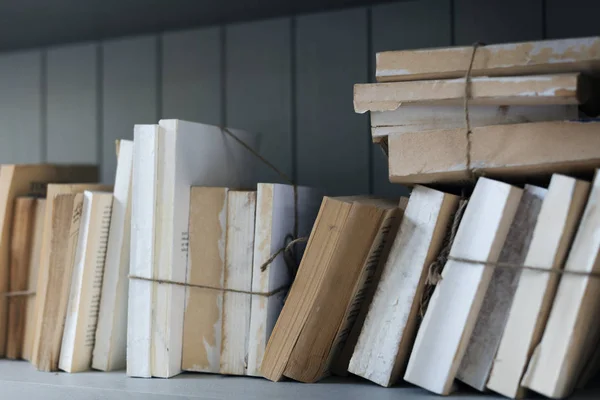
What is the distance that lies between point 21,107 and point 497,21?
3.05 feet

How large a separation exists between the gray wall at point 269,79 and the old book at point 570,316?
45cm

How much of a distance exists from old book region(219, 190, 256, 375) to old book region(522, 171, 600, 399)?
0.33m

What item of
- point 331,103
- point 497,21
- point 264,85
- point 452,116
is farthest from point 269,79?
point 452,116

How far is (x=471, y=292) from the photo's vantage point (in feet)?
2.49

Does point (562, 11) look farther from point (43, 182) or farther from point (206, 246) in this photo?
point (43, 182)

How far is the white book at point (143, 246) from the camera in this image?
0.88 meters

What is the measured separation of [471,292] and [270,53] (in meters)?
0.65

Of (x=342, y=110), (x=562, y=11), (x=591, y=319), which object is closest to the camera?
(x=591, y=319)

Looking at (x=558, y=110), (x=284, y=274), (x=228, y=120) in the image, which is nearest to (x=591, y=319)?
(x=558, y=110)

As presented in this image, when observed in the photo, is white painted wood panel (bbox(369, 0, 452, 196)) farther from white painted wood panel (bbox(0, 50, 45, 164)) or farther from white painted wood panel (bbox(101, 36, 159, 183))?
white painted wood panel (bbox(0, 50, 45, 164))

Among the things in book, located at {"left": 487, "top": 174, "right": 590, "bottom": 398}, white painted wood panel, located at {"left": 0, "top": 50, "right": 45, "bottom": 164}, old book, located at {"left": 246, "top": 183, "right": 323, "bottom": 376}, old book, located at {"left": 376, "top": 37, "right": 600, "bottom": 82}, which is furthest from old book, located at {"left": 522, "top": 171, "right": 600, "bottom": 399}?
white painted wood panel, located at {"left": 0, "top": 50, "right": 45, "bottom": 164}

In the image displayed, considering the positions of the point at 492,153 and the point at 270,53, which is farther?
the point at 270,53

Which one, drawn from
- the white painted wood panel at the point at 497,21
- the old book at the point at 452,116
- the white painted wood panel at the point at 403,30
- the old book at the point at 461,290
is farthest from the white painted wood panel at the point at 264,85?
the old book at the point at 461,290

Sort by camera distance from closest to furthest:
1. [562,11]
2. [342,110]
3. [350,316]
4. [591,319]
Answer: [591,319], [350,316], [562,11], [342,110]
